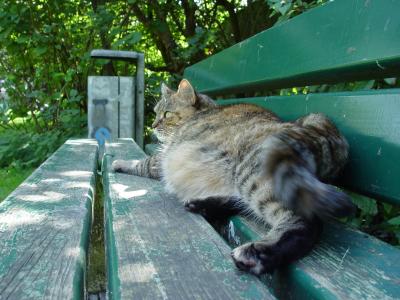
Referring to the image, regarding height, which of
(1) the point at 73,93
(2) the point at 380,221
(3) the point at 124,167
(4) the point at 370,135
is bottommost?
(2) the point at 380,221

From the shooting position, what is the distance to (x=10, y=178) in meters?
4.92

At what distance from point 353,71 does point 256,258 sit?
2.56 feet

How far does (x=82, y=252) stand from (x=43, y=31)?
17.2ft

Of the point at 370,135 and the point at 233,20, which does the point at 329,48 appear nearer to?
the point at 370,135

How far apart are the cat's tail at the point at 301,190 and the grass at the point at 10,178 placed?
364 centimetres

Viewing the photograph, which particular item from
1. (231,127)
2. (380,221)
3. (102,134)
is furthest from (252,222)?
(102,134)

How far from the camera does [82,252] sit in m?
1.07

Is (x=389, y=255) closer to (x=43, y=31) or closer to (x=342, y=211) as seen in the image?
(x=342, y=211)

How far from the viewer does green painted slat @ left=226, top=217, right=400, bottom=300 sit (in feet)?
2.82

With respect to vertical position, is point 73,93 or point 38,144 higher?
point 73,93

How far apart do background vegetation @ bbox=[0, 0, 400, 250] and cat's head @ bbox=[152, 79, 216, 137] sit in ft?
7.30

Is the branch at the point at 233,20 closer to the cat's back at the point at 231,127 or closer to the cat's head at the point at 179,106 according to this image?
the cat's head at the point at 179,106

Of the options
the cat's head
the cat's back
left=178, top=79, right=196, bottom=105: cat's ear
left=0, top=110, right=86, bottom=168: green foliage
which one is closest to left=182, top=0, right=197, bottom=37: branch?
left=0, top=110, right=86, bottom=168: green foliage

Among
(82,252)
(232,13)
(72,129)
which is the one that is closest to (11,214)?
(82,252)
